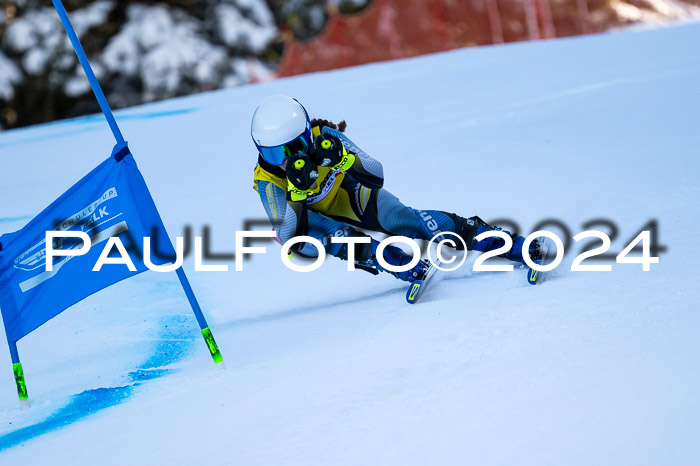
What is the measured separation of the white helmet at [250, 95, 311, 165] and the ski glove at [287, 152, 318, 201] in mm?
90

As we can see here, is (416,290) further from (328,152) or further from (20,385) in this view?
(20,385)

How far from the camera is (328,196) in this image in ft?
12.6

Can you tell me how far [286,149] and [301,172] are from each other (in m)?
0.18

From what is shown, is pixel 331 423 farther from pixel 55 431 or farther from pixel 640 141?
pixel 640 141

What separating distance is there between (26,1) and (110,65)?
1.90 meters

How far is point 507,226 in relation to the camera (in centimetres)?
474

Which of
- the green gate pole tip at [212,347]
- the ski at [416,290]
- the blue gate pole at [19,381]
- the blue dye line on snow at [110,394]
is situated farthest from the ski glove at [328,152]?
the blue gate pole at [19,381]

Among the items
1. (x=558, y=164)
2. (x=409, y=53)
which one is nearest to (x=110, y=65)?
(x=409, y=53)

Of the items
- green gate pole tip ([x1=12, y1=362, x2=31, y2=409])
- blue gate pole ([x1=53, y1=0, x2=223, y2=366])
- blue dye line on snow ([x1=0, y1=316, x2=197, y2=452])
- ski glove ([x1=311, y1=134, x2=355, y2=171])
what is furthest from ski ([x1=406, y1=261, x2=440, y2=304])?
green gate pole tip ([x1=12, y1=362, x2=31, y2=409])

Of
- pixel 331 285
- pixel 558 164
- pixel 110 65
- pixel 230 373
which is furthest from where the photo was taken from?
pixel 110 65

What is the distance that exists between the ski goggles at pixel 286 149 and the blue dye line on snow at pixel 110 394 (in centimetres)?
100

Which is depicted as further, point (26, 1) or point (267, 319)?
point (26, 1)

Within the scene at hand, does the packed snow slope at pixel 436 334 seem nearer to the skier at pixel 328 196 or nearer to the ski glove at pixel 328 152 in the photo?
the skier at pixel 328 196

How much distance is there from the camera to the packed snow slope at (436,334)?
2342mm
